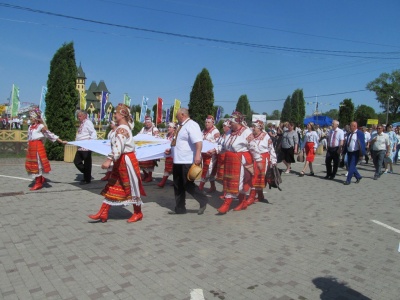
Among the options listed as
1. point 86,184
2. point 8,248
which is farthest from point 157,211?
point 86,184

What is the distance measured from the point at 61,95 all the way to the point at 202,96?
358 inches

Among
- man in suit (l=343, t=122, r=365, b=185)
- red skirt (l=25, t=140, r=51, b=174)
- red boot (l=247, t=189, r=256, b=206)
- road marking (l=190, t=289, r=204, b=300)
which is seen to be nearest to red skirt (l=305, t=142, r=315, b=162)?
man in suit (l=343, t=122, r=365, b=185)

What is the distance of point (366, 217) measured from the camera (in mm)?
6551

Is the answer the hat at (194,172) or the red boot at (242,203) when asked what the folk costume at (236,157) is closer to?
the red boot at (242,203)

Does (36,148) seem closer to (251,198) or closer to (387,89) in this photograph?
(251,198)

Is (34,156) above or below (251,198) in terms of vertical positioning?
above

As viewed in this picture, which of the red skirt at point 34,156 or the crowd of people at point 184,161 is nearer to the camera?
the crowd of people at point 184,161

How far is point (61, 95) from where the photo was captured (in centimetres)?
1430

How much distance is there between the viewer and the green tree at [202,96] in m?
21.1

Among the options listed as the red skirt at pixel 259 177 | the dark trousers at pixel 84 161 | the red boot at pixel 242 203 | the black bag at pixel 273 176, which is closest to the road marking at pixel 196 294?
the red boot at pixel 242 203

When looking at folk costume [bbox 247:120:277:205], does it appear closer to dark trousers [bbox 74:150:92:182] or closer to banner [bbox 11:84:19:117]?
dark trousers [bbox 74:150:92:182]

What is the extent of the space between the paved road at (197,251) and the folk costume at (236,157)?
1.51ft

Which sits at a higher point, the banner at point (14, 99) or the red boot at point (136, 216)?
the banner at point (14, 99)

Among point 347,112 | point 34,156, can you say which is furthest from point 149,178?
point 347,112
